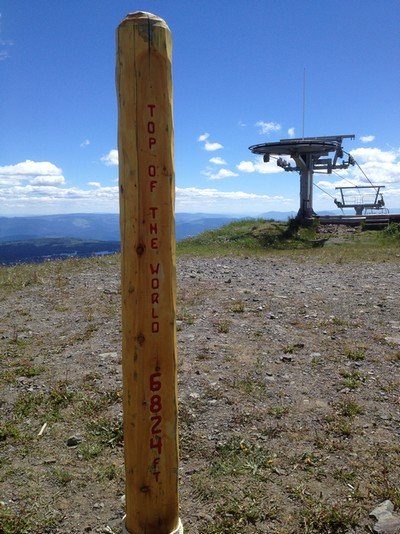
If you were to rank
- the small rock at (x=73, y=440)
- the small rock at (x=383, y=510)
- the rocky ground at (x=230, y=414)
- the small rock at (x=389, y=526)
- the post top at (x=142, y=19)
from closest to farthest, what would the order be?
the post top at (x=142, y=19)
the small rock at (x=389, y=526)
the small rock at (x=383, y=510)
the rocky ground at (x=230, y=414)
the small rock at (x=73, y=440)

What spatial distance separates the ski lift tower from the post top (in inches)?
860

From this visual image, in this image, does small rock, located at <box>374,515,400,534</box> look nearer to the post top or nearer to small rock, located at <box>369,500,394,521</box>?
small rock, located at <box>369,500,394,521</box>

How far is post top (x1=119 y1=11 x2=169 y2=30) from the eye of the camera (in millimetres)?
2818

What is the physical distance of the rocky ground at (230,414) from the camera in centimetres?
414

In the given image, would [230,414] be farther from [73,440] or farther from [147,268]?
[147,268]

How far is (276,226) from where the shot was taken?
83.1ft

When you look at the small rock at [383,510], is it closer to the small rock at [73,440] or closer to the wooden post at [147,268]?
the wooden post at [147,268]

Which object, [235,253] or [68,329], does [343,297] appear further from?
[235,253]

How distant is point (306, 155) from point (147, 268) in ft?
85.5

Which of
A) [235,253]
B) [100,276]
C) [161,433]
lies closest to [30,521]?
[161,433]

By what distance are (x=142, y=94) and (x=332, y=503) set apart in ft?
12.3

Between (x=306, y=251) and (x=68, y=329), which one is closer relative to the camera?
(x=68, y=329)

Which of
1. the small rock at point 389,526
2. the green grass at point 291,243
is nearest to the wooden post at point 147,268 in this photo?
the small rock at point 389,526

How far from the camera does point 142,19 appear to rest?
282 centimetres
